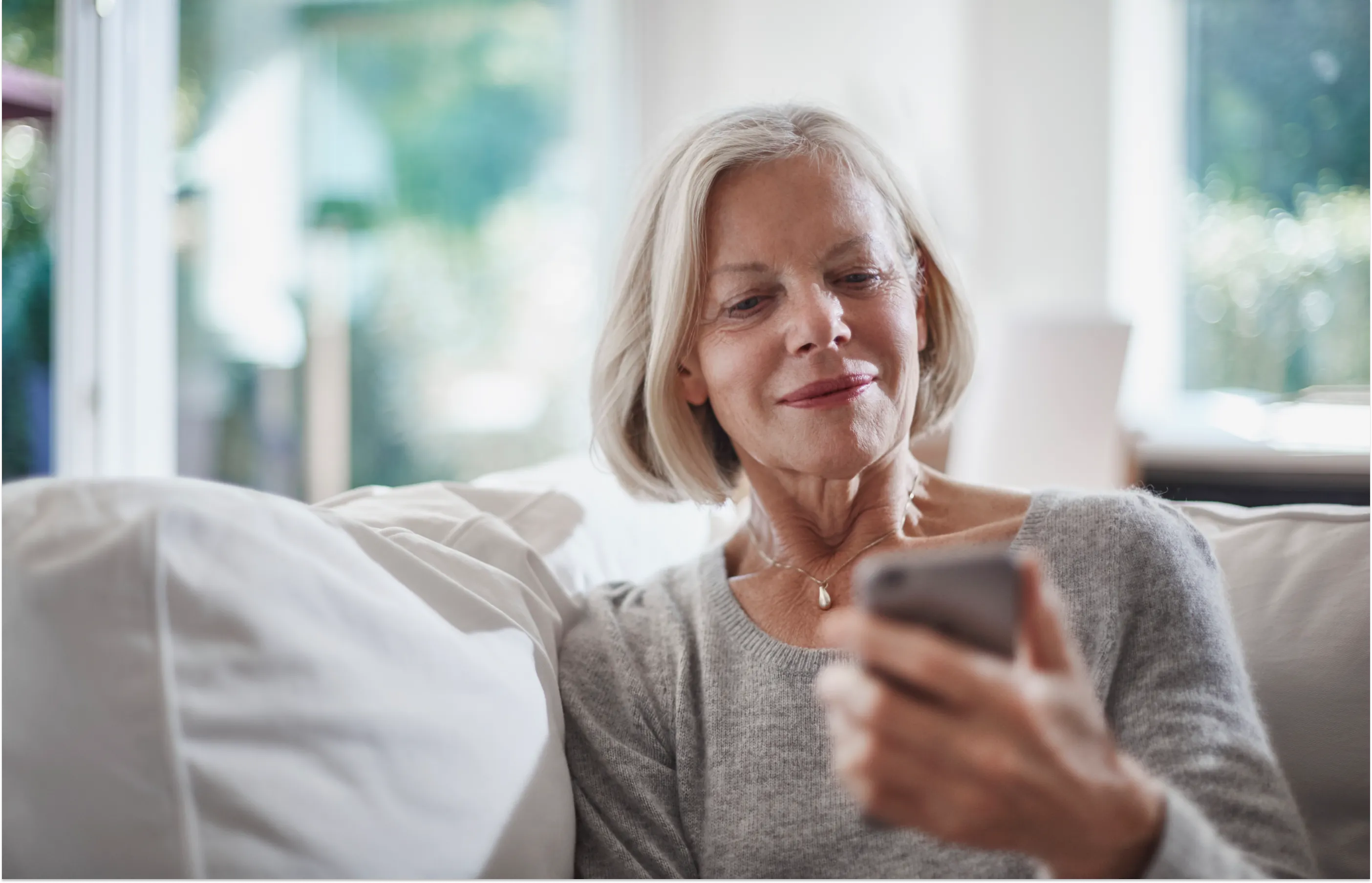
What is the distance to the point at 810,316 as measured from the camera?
3.48 feet

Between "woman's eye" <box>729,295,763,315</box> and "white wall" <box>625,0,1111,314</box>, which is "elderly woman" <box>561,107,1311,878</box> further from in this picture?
"white wall" <box>625,0,1111,314</box>

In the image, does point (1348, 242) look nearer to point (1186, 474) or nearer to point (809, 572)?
point (1186, 474)

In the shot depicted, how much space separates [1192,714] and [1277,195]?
3584mm

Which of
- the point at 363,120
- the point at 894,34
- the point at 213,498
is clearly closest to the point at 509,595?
the point at 213,498

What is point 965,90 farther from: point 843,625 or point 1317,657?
point 843,625

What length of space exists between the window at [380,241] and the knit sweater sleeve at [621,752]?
5.00 ft

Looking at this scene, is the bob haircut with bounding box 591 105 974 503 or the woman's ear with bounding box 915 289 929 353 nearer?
the bob haircut with bounding box 591 105 974 503

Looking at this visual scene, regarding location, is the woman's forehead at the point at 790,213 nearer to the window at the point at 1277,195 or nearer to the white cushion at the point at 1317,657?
the white cushion at the point at 1317,657

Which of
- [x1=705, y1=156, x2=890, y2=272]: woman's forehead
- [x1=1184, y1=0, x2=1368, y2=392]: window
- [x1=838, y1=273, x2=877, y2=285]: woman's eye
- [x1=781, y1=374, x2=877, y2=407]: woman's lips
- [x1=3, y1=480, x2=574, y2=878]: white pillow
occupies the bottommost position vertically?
[x1=3, y1=480, x2=574, y2=878]: white pillow

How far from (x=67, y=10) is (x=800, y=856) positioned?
187 cm

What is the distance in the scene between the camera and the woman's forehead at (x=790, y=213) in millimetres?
1089

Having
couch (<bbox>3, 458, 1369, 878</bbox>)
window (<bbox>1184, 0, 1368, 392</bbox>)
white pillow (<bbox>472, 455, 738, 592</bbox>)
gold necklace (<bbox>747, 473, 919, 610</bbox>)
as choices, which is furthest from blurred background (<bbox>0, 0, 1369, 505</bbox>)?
couch (<bbox>3, 458, 1369, 878</bbox>)

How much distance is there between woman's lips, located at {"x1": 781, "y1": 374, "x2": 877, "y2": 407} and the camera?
3.47 ft

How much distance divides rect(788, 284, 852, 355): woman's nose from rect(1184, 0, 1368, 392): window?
11.0 ft
